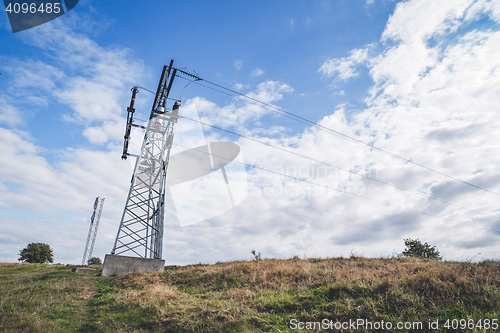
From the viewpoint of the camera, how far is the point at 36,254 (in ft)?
186

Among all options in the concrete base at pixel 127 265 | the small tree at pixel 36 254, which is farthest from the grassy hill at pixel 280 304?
the small tree at pixel 36 254

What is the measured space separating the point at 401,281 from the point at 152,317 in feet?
26.0

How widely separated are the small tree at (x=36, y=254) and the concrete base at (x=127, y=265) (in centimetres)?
5765

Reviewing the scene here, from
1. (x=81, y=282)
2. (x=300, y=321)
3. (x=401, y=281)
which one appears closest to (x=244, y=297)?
(x=300, y=321)

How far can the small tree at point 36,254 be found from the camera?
55.9m

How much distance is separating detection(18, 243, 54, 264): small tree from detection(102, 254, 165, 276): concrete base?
57.7 m

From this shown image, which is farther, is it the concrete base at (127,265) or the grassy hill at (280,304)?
the concrete base at (127,265)

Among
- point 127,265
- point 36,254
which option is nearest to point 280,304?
point 127,265

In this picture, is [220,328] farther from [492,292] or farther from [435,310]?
[492,292]

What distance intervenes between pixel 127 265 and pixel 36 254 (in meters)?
60.5

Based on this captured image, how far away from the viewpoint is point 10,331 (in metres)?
6.37

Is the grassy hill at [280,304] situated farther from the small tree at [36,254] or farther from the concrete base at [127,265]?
the small tree at [36,254]

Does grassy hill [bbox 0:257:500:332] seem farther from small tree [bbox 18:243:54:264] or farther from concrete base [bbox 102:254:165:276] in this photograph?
small tree [bbox 18:243:54:264]

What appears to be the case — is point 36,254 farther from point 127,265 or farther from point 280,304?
point 280,304
